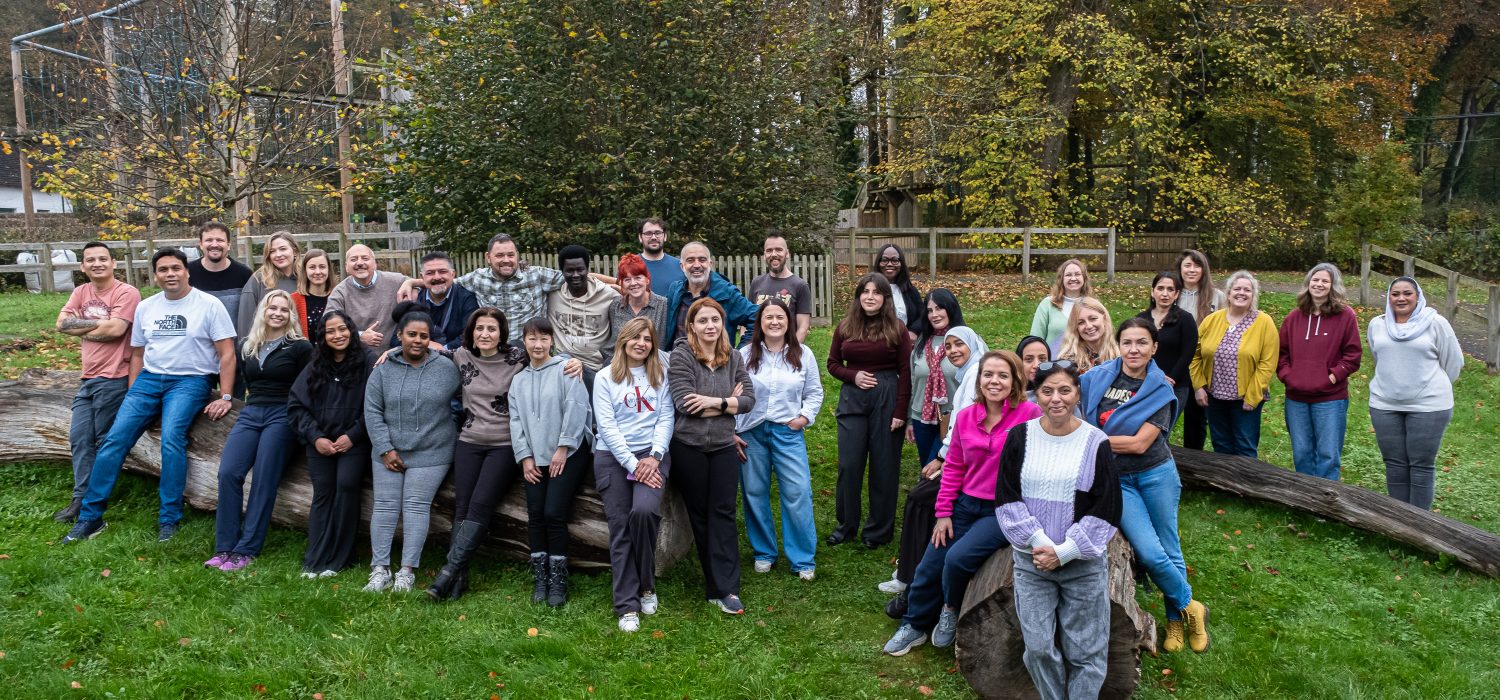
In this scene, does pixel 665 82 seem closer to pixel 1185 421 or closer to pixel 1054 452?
pixel 1185 421

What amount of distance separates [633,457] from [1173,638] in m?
2.94

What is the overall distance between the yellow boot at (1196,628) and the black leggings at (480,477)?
3708mm

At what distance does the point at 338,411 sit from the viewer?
6.11 metres

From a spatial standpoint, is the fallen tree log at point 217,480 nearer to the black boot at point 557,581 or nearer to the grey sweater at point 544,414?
the black boot at point 557,581

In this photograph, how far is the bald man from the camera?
677cm

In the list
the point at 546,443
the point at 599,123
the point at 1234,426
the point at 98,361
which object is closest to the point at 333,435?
the point at 546,443

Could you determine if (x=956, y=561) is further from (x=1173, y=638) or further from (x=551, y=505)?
(x=551, y=505)

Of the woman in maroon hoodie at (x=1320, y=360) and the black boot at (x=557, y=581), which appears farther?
the woman in maroon hoodie at (x=1320, y=360)

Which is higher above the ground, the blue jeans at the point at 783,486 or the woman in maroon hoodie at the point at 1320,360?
the woman in maroon hoodie at the point at 1320,360

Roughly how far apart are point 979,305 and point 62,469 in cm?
1229

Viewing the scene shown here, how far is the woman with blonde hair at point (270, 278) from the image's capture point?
6.97 meters

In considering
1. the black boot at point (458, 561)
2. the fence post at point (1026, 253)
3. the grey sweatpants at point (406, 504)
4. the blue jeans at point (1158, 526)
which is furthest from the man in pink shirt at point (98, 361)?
the fence post at point (1026, 253)

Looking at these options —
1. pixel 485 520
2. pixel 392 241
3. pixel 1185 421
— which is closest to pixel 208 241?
pixel 485 520

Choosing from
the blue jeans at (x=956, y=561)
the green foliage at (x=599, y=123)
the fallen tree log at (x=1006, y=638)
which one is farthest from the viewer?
the green foliage at (x=599, y=123)
